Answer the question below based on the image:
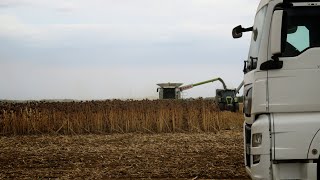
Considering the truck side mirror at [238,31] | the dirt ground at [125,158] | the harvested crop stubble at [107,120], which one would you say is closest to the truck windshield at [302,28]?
the truck side mirror at [238,31]

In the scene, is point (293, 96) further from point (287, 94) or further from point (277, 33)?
point (277, 33)

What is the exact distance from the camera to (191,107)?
22.9 meters

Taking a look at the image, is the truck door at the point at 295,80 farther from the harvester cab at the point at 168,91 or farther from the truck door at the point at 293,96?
the harvester cab at the point at 168,91

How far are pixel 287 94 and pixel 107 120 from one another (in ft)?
51.0

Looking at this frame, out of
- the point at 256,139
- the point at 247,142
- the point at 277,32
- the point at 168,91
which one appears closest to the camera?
the point at 277,32

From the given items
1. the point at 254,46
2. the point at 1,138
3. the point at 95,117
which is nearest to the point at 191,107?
the point at 95,117

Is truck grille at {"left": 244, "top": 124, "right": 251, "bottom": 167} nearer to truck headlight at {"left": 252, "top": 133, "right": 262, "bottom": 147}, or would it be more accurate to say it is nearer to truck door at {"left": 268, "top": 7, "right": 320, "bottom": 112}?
truck headlight at {"left": 252, "top": 133, "right": 262, "bottom": 147}

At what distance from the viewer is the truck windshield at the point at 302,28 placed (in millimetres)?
6312

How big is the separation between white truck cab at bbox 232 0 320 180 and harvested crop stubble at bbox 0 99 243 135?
1449cm

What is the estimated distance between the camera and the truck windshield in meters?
6.31

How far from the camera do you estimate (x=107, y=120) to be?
21.1 meters

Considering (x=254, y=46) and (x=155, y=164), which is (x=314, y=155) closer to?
(x=254, y=46)

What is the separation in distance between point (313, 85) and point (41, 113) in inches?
667

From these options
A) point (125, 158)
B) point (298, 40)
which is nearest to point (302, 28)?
point (298, 40)
